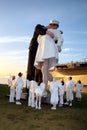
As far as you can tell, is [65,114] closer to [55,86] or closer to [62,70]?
[55,86]

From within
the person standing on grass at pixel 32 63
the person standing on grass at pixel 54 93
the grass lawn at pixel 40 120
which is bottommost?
the grass lawn at pixel 40 120

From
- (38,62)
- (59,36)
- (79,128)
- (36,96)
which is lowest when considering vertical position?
(79,128)

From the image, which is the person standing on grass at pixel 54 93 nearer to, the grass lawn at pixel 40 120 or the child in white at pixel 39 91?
the child in white at pixel 39 91

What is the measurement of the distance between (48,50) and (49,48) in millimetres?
83

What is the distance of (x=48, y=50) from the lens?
11.2 m

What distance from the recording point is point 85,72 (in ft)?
188

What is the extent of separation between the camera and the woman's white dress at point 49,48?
36.6 ft

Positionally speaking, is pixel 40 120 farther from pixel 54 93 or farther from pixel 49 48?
pixel 49 48

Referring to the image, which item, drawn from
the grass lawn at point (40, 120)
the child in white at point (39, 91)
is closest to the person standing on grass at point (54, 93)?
the child in white at point (39, 91)

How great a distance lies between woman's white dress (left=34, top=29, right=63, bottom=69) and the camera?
1116cm

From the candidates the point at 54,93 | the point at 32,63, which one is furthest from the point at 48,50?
the point at 32,63

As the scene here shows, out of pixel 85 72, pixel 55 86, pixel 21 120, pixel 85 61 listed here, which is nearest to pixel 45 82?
pixel 55 86

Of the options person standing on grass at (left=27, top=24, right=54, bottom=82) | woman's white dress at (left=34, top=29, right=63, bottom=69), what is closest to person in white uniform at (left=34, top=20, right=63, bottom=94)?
woman's white dress at (left=34, top=29, right=63, bottom=69)

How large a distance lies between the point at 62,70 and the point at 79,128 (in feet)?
171
